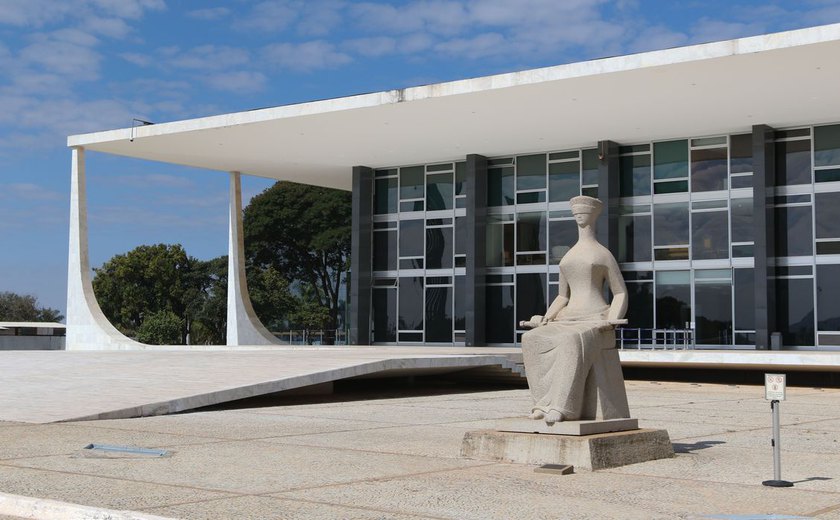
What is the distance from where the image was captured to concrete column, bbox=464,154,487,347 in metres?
32.2

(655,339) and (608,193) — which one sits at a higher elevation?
(608,193)

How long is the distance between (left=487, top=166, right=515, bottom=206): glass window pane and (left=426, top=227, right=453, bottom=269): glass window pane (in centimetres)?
190

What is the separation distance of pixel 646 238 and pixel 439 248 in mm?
7411

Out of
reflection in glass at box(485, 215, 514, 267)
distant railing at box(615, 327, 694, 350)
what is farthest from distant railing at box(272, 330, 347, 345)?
distant railing at box(615, 327, 694, 350)

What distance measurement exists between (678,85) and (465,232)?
1097 centimetres

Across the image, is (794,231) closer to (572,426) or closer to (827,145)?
(827,145)

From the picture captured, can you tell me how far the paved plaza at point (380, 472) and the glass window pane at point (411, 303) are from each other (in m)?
18.4

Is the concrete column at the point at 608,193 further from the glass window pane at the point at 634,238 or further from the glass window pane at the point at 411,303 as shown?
the glass window pane at the point at 411,303

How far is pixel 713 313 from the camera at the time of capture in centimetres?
2869

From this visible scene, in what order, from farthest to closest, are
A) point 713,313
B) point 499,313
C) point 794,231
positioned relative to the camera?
point 499,313 < point 713,313 < point 794,231

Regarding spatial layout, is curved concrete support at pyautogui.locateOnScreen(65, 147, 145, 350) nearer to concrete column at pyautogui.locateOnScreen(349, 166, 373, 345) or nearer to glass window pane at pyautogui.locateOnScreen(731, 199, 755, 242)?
concrete column at pyautogui.locateOnScreen(349, 166, 373, 345)

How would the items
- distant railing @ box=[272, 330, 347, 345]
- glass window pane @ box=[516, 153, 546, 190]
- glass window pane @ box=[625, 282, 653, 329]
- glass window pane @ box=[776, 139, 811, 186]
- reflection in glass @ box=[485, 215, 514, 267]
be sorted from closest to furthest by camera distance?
glass window pane @ box=[776, 139, 811, 186] → glass window pane @ box=[625, 282, 653, 329] → glass window pane @ box=[516, 153, 546, 190] → reflection in glass @ box=[485, 215, 514, 267] → distant railing @ box=[272, 330, 347, 345]

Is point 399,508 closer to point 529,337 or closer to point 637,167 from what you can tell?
point 529,337

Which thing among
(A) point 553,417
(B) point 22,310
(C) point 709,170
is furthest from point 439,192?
(B) point 22,310
